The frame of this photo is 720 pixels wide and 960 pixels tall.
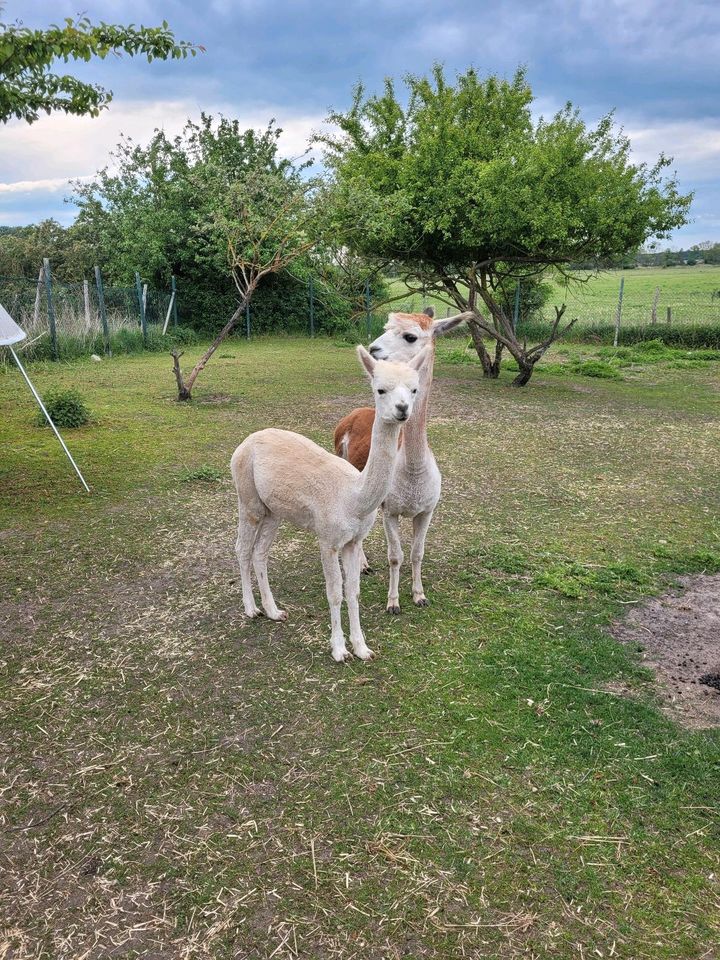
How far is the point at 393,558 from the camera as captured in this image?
4.43m

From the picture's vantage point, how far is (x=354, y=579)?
12.4 ft

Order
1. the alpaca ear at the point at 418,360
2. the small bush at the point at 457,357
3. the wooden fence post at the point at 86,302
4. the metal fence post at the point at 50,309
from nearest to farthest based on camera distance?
the alpaca ear at the point at 418,360, the metal fence post at the point at 50,309, the wooden fence post at the point at 86,302, the small bush at the point at 457,357

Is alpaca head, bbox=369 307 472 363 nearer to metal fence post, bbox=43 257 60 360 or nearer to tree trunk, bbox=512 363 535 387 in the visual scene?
tree trunk, bbox=512 363 535 387

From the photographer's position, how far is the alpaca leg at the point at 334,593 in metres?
3.72

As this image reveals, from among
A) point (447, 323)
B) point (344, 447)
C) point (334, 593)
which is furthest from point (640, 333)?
point (334, 593)

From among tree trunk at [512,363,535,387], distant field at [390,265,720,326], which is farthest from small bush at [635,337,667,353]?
tree trunk at [512,363,535,387]

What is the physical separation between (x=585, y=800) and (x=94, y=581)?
11.9 ft

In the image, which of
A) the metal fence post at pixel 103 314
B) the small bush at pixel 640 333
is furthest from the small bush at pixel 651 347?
the metal fence post at pixel 103 314

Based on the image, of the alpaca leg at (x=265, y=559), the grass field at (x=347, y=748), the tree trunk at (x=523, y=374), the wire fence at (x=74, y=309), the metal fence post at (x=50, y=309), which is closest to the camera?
the grass field at (x=347, y=748)

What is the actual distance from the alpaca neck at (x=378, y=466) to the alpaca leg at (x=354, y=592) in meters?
0.29

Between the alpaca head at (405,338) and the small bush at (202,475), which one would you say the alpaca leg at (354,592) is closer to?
the alpaca head at (405,338)

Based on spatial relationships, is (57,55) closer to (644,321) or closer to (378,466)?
(378,466)

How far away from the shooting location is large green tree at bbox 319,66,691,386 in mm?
11375

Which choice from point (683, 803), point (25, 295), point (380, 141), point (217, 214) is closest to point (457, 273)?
point (380, 141)
